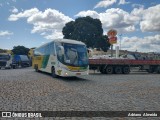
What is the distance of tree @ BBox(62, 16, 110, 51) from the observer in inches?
2290

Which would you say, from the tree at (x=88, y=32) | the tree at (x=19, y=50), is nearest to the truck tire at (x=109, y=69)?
the tree at (x=88, y=32)

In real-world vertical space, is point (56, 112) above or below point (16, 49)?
below

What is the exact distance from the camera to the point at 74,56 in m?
20.7

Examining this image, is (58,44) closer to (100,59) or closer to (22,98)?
(100,59)

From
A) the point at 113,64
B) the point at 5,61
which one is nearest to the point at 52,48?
the point at 113,64

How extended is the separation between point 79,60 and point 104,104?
11019 mm

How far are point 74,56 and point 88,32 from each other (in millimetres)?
38273

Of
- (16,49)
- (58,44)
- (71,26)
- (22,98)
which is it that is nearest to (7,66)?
(71,26)

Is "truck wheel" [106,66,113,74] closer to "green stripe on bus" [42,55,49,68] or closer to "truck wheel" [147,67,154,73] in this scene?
"truck wheel" [147,67,154,73]

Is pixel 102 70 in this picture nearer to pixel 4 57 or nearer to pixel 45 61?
pixel 45 61

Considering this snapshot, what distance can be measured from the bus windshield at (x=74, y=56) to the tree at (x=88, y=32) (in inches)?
1444

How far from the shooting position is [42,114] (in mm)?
8031

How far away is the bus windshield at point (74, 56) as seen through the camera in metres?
20.4

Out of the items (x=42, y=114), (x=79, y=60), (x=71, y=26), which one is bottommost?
(x=42, y=114)
